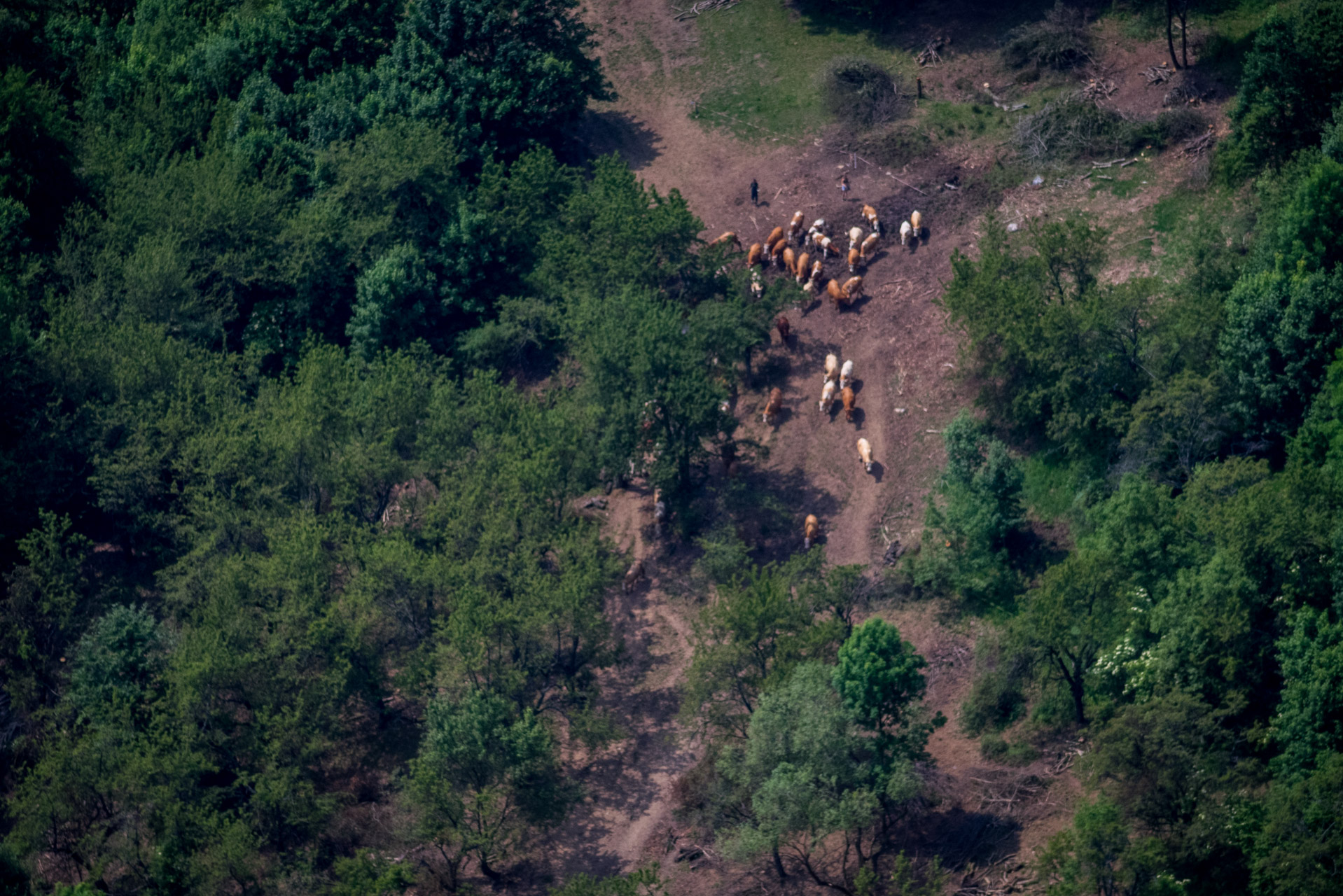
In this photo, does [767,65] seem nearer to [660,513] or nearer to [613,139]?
[613,139]

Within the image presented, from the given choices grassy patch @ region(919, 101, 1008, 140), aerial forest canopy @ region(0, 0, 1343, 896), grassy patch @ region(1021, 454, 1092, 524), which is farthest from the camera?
grassy patch @ region(919, 101, 1008, 140)

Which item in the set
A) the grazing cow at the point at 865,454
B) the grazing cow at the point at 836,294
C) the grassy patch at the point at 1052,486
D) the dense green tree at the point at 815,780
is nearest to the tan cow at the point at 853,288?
the grazing cow at the point at 836,294

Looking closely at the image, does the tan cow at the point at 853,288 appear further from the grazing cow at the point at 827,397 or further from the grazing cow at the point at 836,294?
the grazing cow at the point at 827,397

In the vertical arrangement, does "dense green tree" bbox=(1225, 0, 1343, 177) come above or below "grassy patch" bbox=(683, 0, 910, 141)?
above

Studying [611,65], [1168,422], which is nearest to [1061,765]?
[1168,422]

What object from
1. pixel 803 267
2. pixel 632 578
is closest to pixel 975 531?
pixel 632 578

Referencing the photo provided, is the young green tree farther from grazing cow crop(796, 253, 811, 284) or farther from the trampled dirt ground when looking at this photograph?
grazing cow crop(796, 253, 811, 284)

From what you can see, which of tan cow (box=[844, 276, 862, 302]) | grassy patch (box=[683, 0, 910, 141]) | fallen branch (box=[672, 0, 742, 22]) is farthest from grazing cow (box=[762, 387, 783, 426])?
fallen branch (box=[672, 0, 742, 22])
